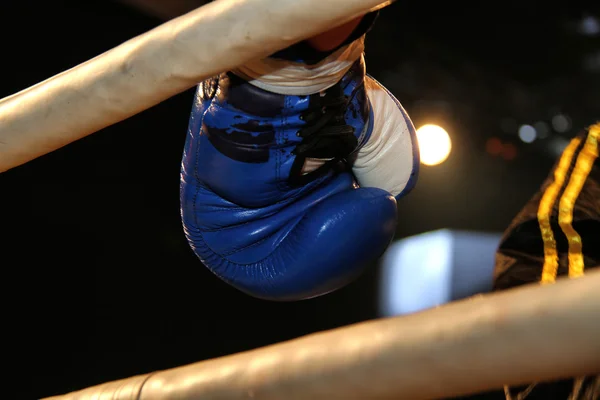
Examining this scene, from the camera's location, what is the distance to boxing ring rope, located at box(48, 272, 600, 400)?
410 mm

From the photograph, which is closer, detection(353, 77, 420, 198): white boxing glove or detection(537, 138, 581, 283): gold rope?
detection(537, 138, 581, 283): gold rope

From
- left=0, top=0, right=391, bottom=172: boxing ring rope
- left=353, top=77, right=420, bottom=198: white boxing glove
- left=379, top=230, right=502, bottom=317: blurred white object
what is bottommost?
left=379, top=230, right=502, bottom=317: blurred white object

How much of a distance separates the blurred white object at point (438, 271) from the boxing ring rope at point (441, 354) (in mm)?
1742

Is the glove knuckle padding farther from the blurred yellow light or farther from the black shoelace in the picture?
the blurred yellow light

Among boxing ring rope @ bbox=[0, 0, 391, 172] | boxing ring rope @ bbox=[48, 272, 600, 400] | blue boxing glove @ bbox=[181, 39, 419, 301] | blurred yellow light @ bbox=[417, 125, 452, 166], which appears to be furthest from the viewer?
blurred yellow light @ bbox=[417, 125, 452, 166]

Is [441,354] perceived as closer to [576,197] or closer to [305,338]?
[305,338]

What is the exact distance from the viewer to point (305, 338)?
→ 0.53 m

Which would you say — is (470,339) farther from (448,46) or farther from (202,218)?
(448,46)

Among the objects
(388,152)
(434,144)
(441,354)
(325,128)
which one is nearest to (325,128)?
(325,128)

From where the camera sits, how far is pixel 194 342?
2.01 m

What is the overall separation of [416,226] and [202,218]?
151 centimetres

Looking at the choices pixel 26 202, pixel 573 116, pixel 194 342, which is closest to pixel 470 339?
pixel 26 202

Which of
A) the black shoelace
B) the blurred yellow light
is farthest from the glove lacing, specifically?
the blurred yellow light

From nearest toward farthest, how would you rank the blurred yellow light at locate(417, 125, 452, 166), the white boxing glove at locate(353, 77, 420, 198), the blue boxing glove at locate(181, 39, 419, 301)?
the blue boxing glove at locate(181, 39, 419, 301) < the white boxing glove at locate(353, 77, 420, 198) < the blurred yellow light at locate(417, 125, 452, 166)
